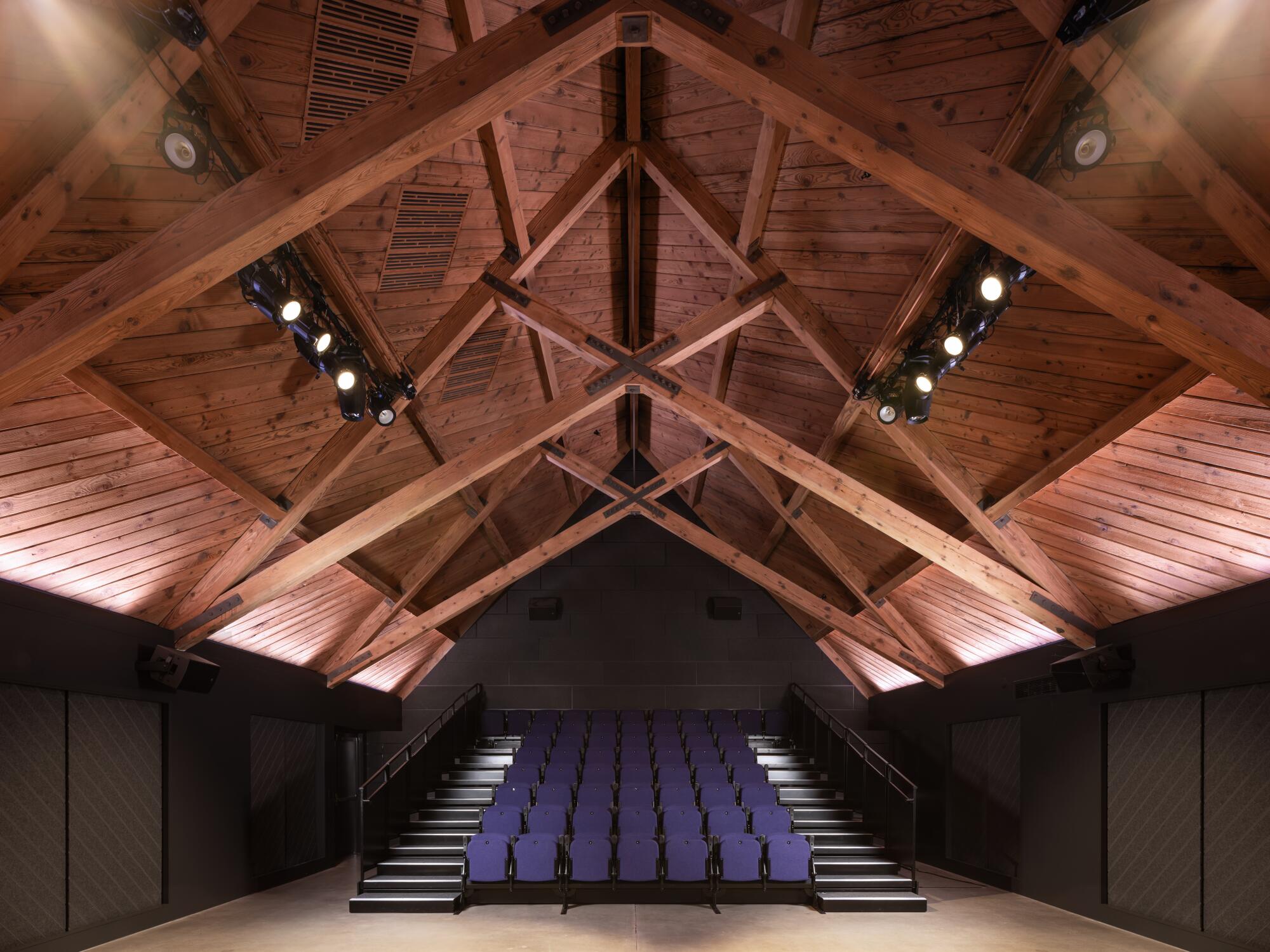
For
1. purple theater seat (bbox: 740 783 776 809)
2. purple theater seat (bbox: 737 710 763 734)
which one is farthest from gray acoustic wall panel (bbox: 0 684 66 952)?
purple theater seat (bbox: 737 710 763 734)

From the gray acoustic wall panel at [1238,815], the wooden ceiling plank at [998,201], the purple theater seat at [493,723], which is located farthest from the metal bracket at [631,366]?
the purple theater seat at [493,723]

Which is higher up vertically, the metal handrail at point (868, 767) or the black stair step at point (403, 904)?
the metal handrail at point (868, 767)

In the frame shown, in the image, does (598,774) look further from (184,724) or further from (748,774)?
(184,724)

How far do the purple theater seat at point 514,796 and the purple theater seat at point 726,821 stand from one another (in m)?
2.26

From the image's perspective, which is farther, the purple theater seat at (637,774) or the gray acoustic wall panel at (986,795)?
the purple theater seat at (637,774)

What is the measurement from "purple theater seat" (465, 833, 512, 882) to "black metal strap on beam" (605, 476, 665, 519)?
4.55 metres

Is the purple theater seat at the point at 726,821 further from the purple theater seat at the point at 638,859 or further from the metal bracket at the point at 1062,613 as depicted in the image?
the metal bracket at the point at 1062,613

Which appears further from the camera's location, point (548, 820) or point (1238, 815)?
point (548, 820)

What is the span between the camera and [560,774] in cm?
1280

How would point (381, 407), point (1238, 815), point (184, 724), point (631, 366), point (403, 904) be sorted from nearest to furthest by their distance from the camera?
1. point (1238, 815)
2. point (381, 407)
3. point (631, 366)
4. point (184, 724)
5. point (403, 904)

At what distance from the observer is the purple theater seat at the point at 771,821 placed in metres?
10.9

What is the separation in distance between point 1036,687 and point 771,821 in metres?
3.32

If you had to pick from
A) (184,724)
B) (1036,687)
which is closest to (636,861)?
(1036,687)

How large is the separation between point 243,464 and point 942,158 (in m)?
5.61
